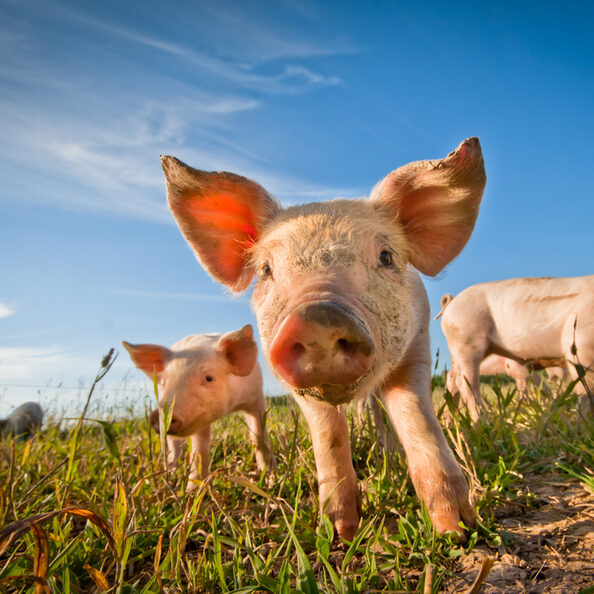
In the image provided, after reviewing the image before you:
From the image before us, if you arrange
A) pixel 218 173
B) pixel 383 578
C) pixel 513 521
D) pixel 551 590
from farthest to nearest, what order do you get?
pixel 218 173, pixel 513 521, pixel 383 578, pixel 551 590

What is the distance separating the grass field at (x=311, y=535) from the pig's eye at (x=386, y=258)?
94cm

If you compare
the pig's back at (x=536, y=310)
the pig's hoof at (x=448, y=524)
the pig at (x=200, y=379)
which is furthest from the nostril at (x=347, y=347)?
the pig's back at (x=536, y=310)

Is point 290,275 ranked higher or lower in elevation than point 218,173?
lower

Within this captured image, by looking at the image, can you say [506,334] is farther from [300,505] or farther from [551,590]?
[551,590]

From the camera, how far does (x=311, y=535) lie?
7.41 ft

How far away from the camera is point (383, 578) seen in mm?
1917

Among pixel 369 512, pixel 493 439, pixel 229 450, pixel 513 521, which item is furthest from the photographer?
pixel 229 450

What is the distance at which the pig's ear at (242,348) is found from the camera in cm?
463

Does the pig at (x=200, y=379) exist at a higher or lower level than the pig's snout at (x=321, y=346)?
lower

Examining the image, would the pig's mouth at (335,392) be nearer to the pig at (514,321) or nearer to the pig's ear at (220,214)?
the pig's ear at (220,214)

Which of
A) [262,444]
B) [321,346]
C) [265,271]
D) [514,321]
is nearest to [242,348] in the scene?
[262,444]

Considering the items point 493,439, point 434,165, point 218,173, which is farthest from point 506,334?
point 218,173

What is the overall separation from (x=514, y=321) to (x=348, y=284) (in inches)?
241

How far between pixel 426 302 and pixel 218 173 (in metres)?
1.67
